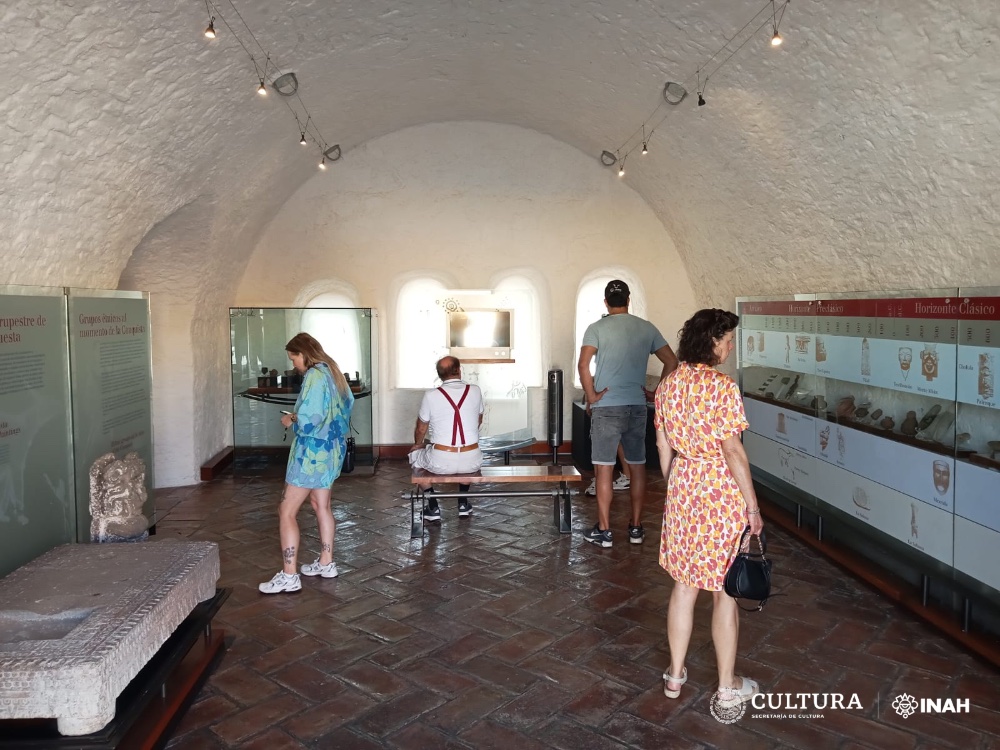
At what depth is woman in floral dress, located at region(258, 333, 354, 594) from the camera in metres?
4.91

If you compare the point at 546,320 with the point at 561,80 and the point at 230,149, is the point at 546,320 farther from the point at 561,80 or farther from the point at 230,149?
the point at 230,149

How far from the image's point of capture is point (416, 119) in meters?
9.52

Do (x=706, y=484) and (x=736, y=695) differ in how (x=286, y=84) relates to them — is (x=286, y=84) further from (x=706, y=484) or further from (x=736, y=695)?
(x=736, y=695)

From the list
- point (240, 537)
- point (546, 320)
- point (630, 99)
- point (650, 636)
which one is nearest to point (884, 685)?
point (650, 636)

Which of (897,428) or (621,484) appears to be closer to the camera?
(897,428)

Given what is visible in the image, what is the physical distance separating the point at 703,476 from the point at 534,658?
150 centimetres

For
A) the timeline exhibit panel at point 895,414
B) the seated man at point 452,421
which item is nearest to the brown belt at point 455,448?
the seated man at point 452,421

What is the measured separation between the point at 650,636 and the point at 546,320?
624 centimetres

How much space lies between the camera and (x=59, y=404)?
4734 mm

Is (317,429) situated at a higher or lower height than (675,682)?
higher

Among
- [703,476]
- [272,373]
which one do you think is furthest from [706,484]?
[272,373]

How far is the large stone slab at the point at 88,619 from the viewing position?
2779 mm

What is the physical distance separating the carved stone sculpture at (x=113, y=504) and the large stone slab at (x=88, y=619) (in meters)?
0.27

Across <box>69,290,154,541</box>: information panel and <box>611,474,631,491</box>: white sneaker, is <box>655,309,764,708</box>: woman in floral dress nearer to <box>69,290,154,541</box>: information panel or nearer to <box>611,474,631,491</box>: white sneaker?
<box>69,290,154,541</box>: information panel
